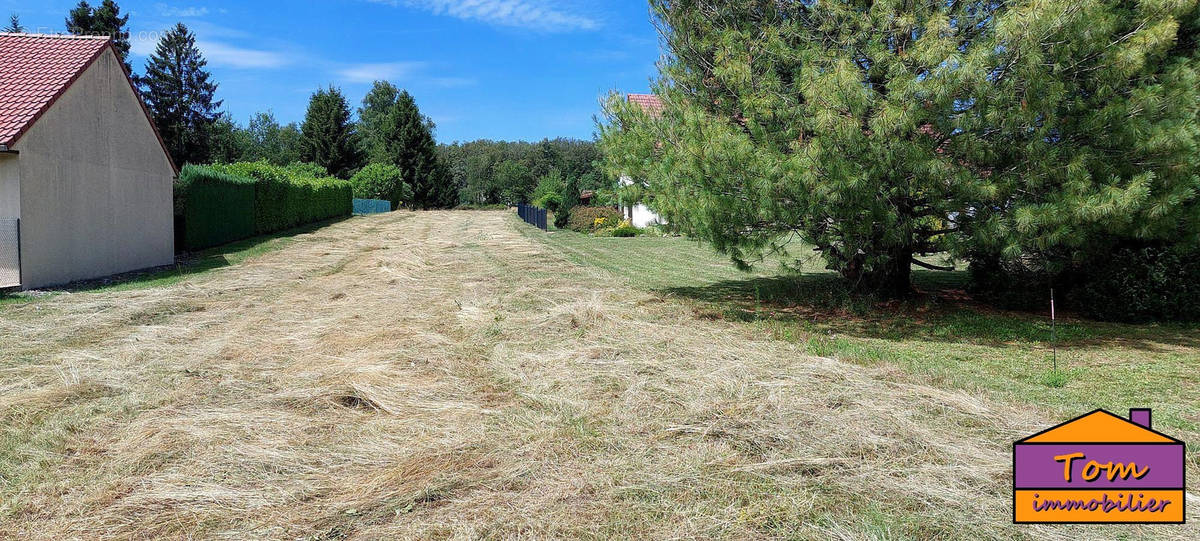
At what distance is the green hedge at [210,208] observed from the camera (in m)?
16.7

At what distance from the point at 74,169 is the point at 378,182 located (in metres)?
31.5

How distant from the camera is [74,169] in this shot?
1174 centimetres

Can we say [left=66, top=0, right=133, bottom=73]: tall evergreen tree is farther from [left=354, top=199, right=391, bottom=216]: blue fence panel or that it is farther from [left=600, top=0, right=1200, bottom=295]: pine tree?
[left=600, top=0, right=1200, bottom=295]: pine tree

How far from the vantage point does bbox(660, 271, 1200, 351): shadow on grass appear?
7574mm

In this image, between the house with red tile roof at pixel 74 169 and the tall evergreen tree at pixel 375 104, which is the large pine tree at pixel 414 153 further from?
the house with red tile roof at pixel 74 169

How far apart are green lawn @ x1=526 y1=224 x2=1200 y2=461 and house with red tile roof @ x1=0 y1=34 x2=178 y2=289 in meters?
9.83

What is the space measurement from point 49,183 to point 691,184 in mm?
10791

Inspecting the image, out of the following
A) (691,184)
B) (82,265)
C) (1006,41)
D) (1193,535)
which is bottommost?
(1193,535)

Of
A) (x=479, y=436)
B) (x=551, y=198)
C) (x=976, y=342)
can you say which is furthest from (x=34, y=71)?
(x=551, y=198)

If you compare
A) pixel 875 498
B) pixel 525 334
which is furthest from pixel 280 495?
pixel 525 334

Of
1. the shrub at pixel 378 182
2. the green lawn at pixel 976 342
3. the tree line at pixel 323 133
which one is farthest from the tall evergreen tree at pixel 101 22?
the green lawn at pixel 976 342

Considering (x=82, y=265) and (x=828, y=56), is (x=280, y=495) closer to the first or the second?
(x=828, y=56)

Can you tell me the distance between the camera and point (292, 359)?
591 centimetres

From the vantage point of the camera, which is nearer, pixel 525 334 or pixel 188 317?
pixel 525 334
